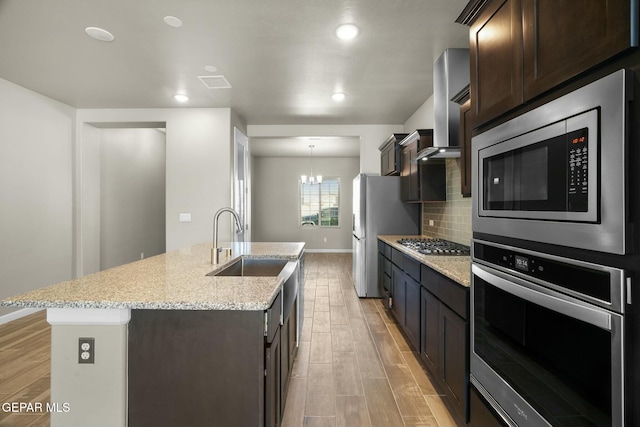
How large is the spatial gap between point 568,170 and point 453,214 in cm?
261

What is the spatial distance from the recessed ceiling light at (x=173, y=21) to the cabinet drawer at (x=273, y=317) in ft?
7.18

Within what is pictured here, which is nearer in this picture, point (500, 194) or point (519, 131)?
point (519, 131)

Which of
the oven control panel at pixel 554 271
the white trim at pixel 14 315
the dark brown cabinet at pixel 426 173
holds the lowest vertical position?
the white trim at pixel 14 315

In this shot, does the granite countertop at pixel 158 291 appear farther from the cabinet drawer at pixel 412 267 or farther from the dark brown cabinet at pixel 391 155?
the dark brown cabinet at pixel 391 155

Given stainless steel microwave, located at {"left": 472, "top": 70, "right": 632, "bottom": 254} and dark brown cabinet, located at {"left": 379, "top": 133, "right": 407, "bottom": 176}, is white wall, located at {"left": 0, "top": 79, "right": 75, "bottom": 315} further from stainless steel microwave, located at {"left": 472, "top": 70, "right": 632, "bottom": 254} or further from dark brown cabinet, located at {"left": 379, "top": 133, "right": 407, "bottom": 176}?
stainless steel microwave, located at {"left": 472, "top": 70, "right": 632, "bottom": 254}

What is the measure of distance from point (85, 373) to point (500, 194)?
1796 millimetres

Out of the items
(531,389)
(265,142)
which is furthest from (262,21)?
(265,142)

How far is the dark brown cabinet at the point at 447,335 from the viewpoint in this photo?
1.62 metres

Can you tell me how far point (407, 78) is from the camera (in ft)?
11.2

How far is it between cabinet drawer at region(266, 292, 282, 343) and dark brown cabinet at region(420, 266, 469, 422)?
95 cm

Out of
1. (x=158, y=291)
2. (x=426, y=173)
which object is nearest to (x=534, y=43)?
(x=158, y=291)

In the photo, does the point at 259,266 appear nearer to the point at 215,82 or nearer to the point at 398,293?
the point at 398,293

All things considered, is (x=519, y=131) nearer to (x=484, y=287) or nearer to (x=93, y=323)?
(x=484, y=287)

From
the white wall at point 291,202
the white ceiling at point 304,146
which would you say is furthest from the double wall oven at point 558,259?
the white wall at point 291,202
